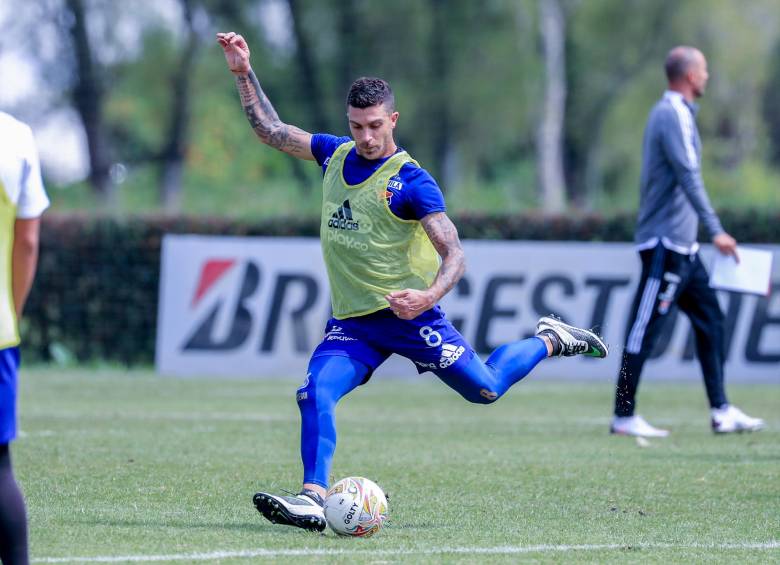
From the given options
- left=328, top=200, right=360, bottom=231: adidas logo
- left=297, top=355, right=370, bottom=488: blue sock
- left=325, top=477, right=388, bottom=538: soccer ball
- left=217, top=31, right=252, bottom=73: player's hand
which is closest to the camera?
left=325, top=477, right=388, bottom=538: soccer ball

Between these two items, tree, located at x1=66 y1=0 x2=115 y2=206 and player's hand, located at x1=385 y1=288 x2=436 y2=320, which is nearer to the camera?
player's hand, located at x1=385 y1=288 x2=436 y2=320

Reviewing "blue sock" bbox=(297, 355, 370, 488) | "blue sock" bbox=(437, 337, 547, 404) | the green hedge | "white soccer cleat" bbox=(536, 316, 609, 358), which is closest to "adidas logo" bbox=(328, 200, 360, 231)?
"blue sock" bbox=(297, 355, 370, 488)

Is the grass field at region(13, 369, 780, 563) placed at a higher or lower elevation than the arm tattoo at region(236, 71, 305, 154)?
lower

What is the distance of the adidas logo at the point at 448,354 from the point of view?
709cm

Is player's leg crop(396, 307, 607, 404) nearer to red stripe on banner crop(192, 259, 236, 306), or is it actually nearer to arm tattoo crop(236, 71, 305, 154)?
arm tattoo crop(236, 71, 305, 154)

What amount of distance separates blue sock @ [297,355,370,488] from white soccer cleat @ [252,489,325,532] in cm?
20

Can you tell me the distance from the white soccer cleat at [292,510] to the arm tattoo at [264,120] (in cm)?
202

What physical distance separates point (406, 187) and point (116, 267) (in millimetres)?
12381

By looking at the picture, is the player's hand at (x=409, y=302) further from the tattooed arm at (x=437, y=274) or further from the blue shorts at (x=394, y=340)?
the blue shorts at (x=394, y=340)

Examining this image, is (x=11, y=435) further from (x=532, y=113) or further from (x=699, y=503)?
(x=532, y=113)

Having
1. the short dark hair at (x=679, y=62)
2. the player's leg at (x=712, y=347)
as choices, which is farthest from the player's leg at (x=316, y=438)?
the short dark hair at (x=679, y=62)

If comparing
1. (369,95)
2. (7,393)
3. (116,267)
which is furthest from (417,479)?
(116,267)

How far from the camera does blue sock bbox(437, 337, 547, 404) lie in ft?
23.7

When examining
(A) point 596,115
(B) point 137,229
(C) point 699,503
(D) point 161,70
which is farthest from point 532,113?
(C) point 699,503
